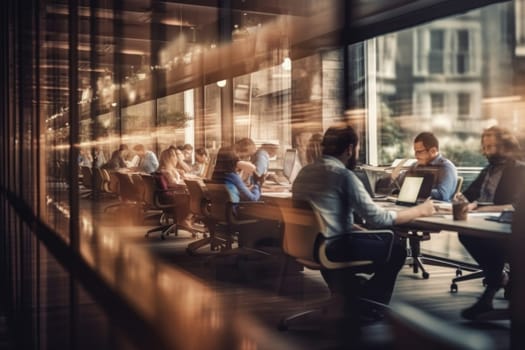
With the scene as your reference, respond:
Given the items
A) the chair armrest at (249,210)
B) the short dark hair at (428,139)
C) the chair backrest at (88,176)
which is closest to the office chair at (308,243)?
the short dark hair at (428,139)

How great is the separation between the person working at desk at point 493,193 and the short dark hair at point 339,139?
357 mm

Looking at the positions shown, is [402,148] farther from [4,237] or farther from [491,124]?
[4,237]

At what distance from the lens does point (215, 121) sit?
14.9 feet

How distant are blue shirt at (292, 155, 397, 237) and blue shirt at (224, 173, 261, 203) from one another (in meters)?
2.42

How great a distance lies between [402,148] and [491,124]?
0.27 metres

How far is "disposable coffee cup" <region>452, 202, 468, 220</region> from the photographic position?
11.3ft

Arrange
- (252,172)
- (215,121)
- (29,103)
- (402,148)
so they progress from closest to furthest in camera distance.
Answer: (402,148), (215,121), (252,172), (29,103)

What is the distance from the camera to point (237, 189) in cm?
595

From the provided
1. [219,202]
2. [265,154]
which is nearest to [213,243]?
[219,202]

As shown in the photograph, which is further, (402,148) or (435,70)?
(402,148)

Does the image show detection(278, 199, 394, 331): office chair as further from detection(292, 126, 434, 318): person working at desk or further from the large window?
the large window

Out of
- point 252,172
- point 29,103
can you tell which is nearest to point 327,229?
point 252,172

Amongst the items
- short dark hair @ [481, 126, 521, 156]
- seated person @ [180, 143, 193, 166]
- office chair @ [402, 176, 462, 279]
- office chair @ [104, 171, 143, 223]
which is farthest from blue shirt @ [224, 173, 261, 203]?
short dark hair @ [481, 126, 521, 156]

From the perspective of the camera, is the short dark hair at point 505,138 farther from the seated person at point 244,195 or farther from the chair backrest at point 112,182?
the chair backrest at point 112,182
